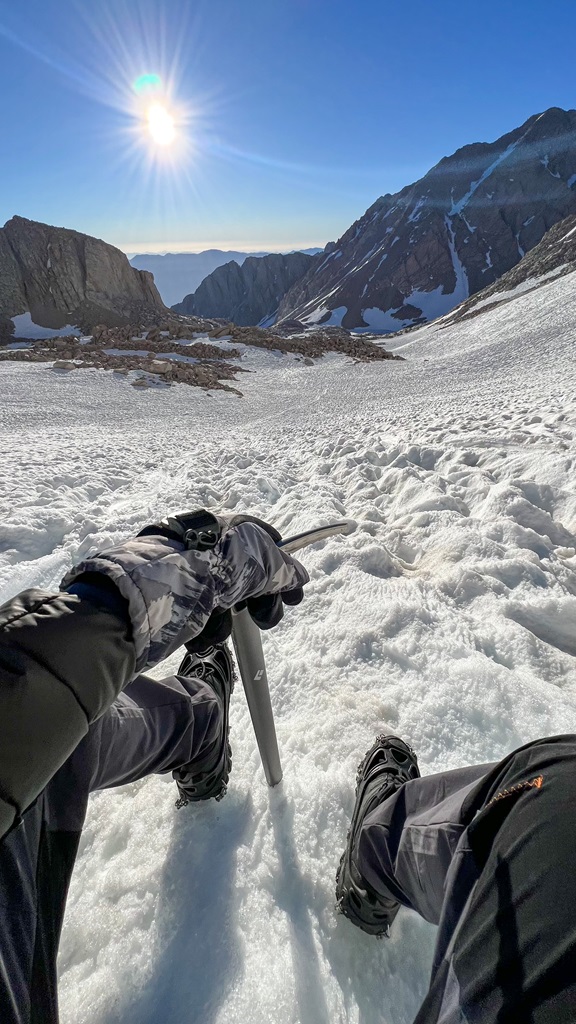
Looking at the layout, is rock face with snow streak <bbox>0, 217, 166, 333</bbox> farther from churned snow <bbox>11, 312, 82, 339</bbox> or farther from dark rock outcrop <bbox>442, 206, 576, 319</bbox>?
dark rock outcrop <bbox>442, 206, 576, 319</bbox>

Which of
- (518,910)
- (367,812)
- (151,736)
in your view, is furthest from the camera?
(367,812)

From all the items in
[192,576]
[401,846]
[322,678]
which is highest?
[192,576]

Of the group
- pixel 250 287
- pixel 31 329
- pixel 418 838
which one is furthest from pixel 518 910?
pixel 250 287

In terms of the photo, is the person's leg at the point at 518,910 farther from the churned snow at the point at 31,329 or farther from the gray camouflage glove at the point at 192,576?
the churned snow at the point at 31,329

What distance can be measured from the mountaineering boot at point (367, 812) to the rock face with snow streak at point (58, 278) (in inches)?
1974

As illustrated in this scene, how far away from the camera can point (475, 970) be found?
2.50 feet

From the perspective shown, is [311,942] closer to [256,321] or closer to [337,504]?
[337,504]

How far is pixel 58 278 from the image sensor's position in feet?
149

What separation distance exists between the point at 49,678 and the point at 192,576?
461mm

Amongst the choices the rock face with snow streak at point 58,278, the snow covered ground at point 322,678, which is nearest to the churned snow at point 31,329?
the rock face with snow streak at point 58,278

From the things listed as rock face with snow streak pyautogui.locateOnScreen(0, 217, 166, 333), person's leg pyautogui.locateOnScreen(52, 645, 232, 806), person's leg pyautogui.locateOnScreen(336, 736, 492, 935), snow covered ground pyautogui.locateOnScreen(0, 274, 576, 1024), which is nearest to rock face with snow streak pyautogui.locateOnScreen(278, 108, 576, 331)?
rock face with snow streak pyautogui.locateOnScreen(0, 217, 166, 333)

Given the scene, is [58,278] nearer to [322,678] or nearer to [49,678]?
[322,678]

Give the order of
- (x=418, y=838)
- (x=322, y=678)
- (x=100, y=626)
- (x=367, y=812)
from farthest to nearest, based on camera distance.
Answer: (x=322, y=678) < (x=367, y=812) < (x=418, y=838) < (x=100, y=626)

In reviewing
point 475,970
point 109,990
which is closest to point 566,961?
point 475,970
